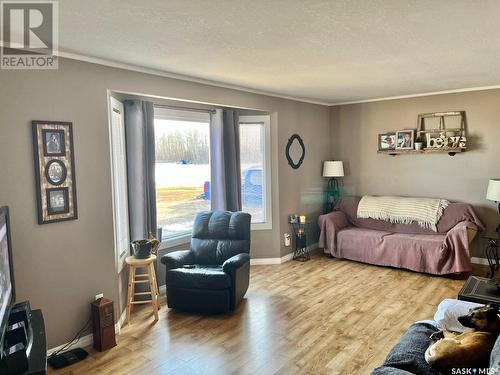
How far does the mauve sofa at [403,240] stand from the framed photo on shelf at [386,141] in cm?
92

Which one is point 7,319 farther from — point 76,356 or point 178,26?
point 178,26

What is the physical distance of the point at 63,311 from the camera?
3.00m

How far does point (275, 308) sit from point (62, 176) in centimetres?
237

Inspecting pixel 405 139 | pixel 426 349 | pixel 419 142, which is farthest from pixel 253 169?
pixel 426 349

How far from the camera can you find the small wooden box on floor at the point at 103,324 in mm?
3053

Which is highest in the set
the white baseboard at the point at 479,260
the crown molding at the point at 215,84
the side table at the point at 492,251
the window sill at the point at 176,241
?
the crown molding at the point at 215,84

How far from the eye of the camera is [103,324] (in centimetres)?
306

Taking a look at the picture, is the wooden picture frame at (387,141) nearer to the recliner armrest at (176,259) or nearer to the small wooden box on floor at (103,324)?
the recliner armrest at (176,259)

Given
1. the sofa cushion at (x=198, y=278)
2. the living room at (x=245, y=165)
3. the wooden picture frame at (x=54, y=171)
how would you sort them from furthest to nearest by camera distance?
the sofa cushion at (x=198, y=278)
the wooden picture frame at (x=54, y=171)
the living room at (x=245, y=165)

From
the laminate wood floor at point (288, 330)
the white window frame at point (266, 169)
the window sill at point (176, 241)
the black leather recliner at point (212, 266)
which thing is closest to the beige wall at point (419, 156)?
the laminate wood floor at point (288, 330)

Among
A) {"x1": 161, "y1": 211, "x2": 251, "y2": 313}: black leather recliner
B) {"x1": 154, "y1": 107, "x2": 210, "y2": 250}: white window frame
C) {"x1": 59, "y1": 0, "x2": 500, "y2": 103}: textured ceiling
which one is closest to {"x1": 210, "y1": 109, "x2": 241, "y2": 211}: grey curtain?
{"x1": 154, "y1": 107, "x2": 210, "y2": 250}: white window frame

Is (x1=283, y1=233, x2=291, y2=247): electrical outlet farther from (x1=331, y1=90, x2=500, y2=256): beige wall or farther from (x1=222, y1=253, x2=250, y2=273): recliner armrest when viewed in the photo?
(x1=222, y1=253, x2=250, y2=273): recliner armrest

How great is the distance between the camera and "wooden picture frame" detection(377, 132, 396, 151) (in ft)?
19.0

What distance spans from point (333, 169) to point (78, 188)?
4079 mm
